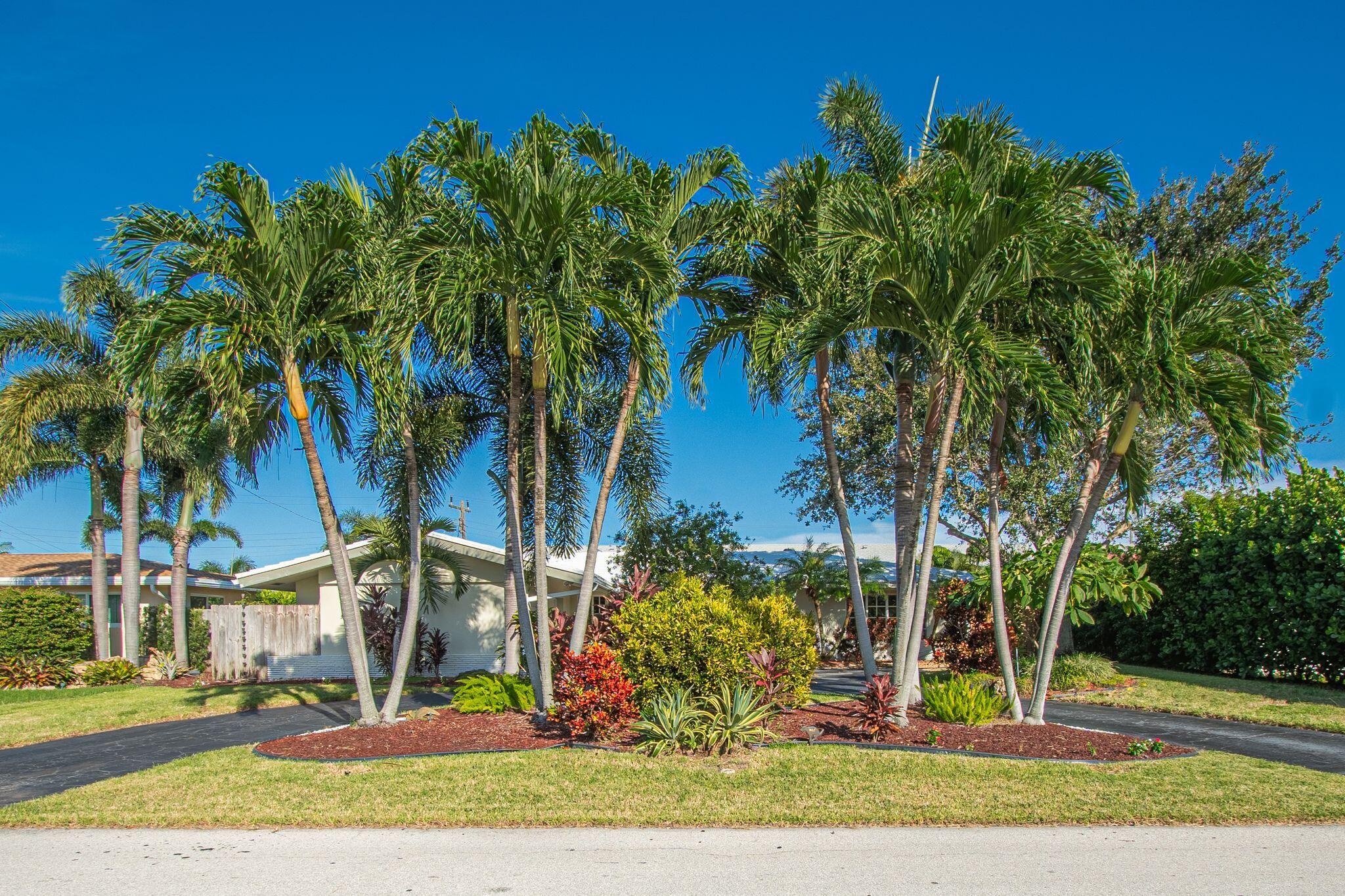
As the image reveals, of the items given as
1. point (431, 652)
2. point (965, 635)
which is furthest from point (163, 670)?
point (965, 635)

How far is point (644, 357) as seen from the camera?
11.0 metres

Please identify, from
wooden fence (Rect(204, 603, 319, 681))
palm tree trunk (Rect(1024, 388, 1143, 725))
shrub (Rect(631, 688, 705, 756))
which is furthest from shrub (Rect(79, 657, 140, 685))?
palm tree trunk (Rect(1024, 388, 1143, 725))

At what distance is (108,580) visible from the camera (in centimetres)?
2616

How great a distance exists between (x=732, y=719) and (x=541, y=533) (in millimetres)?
3570

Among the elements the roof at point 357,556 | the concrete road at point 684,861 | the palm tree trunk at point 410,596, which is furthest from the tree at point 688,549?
the concrete road at point 684,861

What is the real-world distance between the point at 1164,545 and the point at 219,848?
18782 mm

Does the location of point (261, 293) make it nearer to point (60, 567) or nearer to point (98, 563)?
point (98, 563)

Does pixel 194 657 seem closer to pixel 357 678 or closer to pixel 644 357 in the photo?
pixel 357 678

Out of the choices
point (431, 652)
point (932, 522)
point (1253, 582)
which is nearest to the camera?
point (932, 522)

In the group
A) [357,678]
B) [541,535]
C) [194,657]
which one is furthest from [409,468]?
[194,657]

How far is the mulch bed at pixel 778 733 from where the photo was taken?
33.0ft

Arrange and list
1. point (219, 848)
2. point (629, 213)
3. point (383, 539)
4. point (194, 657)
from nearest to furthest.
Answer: point (219, 848)
point (629, 213)
point (383, 539)
point (194, 657)

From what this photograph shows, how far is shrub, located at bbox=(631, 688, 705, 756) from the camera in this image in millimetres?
9961

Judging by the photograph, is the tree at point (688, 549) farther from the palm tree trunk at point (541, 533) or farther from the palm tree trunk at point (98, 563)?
the palm tree trunk at point (98, 563)
